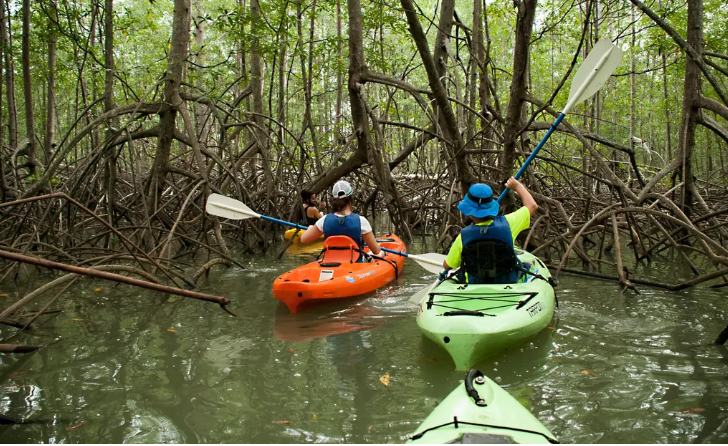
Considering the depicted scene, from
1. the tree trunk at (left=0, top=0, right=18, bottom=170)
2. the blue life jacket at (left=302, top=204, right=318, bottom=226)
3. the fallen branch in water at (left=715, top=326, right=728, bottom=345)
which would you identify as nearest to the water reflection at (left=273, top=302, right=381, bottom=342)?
the fallen branch in water at (left=715, top=326, right=728, bottom=345)

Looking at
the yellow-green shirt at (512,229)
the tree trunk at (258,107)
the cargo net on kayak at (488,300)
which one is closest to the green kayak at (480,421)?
the cargo net on kayak at (488,300)

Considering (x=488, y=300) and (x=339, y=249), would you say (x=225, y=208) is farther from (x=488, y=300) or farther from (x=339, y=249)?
(x=488, y=300)

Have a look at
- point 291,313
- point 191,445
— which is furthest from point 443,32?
point 191,445

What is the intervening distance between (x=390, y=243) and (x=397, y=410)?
3.51 meters

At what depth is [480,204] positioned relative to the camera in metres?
3.54

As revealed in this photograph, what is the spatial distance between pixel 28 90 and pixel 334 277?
481cm

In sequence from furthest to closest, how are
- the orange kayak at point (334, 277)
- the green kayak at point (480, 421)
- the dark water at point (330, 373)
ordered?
the orange kayak at point (334, 277)
the dark water at point (330, 373)
the green kayak at point (480, 421)

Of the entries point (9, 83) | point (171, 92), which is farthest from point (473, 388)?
point (9, 83)

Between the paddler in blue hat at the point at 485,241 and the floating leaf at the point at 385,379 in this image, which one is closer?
Answer: the floating leaf at the point at 385,379

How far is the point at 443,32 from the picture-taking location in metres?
6.91

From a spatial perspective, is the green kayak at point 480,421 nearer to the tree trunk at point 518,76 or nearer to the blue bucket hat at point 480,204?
the blue bucket hat at point 480,204

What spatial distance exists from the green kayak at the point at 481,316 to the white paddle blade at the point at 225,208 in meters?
2.23

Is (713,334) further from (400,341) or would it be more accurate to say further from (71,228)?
(71,228)

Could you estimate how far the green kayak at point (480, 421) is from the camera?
4.87 feet
